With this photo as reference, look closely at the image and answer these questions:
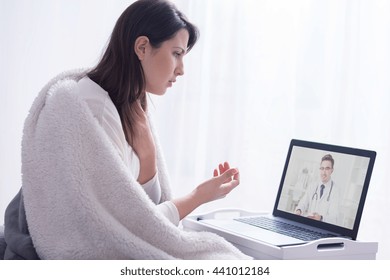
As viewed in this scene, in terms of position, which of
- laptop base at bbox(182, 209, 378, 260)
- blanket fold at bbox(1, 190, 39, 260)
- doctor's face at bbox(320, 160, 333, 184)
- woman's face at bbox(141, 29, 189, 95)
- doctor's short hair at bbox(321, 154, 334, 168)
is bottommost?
blanket fold at bbox(1, 190, 39, 260)

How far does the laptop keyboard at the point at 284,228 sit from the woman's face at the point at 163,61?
408 mm

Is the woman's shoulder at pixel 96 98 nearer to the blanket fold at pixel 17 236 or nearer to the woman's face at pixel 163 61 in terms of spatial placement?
the woman's face at pixel 163 61

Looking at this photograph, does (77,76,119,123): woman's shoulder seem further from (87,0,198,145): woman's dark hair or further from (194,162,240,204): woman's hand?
(194,162,240,204): woman's hand

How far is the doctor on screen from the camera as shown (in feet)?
4.76

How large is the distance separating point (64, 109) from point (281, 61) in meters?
1.36

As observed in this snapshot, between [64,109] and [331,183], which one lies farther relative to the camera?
[331,183]

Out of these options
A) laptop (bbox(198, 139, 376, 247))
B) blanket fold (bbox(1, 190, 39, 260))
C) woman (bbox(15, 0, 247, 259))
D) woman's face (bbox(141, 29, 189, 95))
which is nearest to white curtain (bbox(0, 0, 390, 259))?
laptop (bbox(198, 139, 376, 247))

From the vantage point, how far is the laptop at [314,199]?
1.40 meters

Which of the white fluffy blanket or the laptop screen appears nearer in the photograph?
the white fluffy blanket

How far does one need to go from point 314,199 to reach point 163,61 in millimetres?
505

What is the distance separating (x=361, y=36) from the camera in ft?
7.73

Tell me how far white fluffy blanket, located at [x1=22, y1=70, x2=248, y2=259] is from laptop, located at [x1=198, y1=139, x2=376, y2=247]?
0.20m
